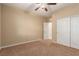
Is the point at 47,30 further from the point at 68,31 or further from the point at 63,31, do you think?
the point at 68,31

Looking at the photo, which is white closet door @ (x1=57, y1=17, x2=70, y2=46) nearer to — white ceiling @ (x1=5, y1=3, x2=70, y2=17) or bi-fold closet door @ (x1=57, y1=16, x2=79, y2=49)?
bi-fold closet door @ (x1=57, y1=16, x2=79, y2=49)

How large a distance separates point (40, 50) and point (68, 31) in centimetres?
83

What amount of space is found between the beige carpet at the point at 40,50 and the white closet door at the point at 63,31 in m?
0.13

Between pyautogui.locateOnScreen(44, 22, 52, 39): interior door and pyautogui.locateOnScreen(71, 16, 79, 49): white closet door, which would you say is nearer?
pyautogui.locateOnScreen(71, 16, 79, 49): white closet door

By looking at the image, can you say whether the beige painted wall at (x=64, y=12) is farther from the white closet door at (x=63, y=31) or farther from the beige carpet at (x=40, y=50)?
the beige carpet at (x=40, y=50)

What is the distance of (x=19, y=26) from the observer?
97.1 inches

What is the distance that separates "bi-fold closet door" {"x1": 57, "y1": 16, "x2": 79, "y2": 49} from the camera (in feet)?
7.77

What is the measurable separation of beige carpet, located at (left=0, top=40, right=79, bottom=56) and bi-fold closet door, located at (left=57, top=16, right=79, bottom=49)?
5.5 inches

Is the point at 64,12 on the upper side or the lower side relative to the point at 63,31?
upper

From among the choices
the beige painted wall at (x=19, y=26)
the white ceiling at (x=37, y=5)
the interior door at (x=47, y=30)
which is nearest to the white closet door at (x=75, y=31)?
the white ceiling at (x=37, y=5)

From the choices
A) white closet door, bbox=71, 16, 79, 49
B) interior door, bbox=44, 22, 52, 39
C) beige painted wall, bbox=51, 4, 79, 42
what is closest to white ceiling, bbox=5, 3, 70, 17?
beige painted wall, bbox=51, 4, 79, 42

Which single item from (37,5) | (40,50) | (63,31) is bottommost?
(40,50)

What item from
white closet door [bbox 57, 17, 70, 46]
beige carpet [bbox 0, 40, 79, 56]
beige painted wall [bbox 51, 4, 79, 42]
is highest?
beige painted wall [bbox 51, 4, 79, 42]

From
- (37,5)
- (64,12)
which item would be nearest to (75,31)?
(64,12)
